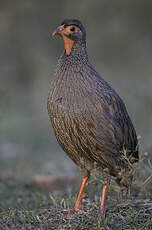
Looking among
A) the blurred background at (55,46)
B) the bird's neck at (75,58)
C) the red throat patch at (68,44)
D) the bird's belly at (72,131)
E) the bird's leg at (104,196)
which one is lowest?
the bird's leg at (104,196)

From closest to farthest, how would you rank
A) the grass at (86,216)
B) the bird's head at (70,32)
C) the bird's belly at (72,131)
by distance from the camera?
1. the grass at (86,216)
2. the bird's belly at (72,131)
3. the bird's head at (70,32)

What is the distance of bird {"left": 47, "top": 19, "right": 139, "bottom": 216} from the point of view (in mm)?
4535

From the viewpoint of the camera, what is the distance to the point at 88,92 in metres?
4.56

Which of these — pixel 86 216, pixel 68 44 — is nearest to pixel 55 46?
pixel 68 44

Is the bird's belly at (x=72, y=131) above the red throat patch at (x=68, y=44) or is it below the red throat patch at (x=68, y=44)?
below

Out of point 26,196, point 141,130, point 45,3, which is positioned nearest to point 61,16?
point 45,3

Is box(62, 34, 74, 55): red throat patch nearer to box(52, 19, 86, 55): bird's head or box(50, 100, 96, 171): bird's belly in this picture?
box(52, 19, 86, 55): bird's head

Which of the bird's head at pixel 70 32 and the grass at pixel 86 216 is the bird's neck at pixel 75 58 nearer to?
the bird's head at pixel 70 32

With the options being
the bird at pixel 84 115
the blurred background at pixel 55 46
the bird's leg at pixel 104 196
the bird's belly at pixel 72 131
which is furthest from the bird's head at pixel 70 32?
the blurred background at pixel 55 46

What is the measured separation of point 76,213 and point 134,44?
35.2 feet

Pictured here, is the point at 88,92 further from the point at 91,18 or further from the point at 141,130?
the point at 91,18

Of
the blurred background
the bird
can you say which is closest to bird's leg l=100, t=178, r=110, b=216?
the bird

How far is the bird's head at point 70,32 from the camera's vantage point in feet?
15.5

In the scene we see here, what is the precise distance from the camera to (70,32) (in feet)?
15.6
